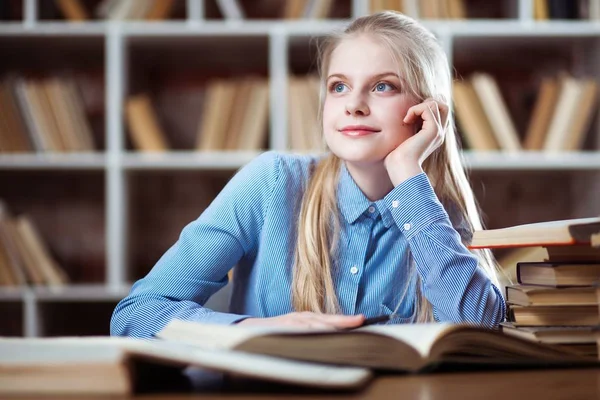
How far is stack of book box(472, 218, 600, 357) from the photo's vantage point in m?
0.85

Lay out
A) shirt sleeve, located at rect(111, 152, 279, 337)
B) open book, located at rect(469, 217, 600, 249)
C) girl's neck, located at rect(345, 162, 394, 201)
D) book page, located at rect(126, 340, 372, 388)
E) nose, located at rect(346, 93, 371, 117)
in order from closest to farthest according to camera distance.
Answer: book page, located at rect(126, 340, 372, 388) < open book, located at rect(469, 217, 600, 249) < shirt sleeve, located at rect(111, 152, 279, 337) < nose, located at rect(346, 93, 371, 117) < girl's neck, located at rect(345, 162, 394, 201)

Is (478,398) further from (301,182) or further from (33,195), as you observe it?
(33,195)

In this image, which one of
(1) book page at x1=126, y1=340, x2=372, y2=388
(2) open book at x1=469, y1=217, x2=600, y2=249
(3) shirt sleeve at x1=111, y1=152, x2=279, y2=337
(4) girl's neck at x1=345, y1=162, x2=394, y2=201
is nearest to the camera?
(1) book page at x1=126, y1=340, x2=372, y2=388

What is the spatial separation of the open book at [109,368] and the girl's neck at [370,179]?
0.84m

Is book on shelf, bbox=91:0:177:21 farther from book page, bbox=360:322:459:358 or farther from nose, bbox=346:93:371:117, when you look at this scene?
book page, bbox=360:322:459:358

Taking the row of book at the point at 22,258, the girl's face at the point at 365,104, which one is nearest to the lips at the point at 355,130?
the girl's face at the point at 365,104

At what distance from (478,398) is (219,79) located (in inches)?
98.5

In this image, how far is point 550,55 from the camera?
293 cm

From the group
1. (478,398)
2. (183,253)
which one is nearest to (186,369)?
(478,398)

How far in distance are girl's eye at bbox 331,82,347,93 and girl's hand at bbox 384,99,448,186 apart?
124 millimetres

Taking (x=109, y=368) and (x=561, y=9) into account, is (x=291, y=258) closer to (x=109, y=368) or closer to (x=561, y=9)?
(x=109, y=368)

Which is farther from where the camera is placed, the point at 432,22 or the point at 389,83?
the point at 432,22

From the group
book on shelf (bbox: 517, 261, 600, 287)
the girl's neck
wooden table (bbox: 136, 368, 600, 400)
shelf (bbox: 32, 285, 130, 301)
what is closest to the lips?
the girl's neck

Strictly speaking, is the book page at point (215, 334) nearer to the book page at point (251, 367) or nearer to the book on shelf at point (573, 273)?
the book page at point (251, 367)
